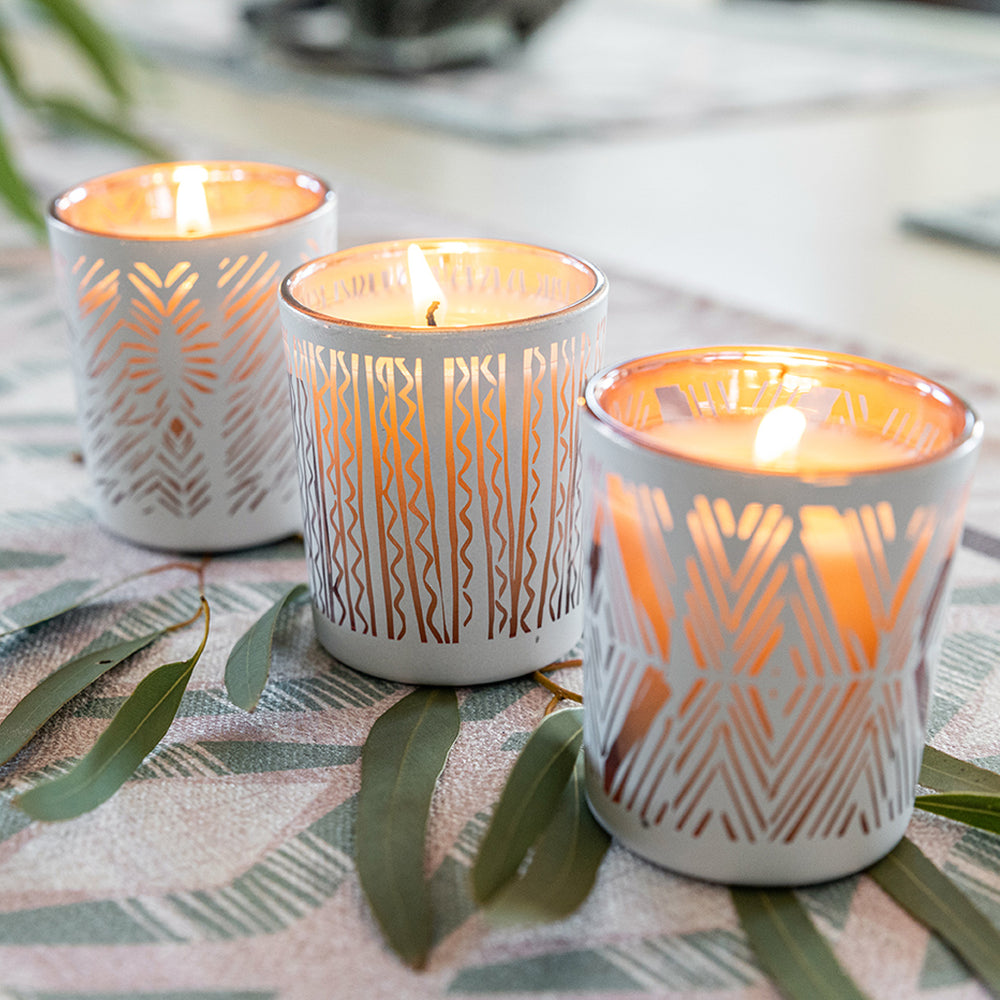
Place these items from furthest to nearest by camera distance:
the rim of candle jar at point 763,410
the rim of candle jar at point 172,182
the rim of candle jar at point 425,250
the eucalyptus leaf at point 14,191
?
the eucalyptus leaf at point 14,191, the rim of candle jar at point 172,182, the rim of candle jar at point 425,250, the rim of candle jar at point 763,410

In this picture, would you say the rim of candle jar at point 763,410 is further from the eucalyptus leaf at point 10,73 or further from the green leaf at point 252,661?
the eucalyptus leaf at point 10,73

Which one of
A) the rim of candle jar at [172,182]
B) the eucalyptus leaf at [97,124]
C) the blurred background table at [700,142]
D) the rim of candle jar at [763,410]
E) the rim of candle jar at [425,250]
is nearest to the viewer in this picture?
the rim of candle jar at [763,410]

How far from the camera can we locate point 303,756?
47 centimetres

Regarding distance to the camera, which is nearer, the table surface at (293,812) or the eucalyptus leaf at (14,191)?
the table surface at (293,812)

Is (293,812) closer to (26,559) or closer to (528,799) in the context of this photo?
(528,799)

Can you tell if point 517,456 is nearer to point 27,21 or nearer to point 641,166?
point 641,166

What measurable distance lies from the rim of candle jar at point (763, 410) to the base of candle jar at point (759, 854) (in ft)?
0.40

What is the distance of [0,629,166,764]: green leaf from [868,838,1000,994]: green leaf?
31 centimetres

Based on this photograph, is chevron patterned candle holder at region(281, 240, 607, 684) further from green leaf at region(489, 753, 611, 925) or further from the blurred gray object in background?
the blurred gray object in background

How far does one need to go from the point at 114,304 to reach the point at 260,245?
75 millimetres

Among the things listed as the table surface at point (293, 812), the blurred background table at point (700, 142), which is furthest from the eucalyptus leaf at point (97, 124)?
the blurred background table at point (700, 142)

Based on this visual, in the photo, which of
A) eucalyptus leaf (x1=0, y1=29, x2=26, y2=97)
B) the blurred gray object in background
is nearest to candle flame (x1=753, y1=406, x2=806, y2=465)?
eucalyptus leaf (x1=0, y1=29, x2=26, y2=97)

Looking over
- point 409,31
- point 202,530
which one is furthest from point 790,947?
point 409,31

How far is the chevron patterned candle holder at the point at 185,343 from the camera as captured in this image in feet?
1.86
